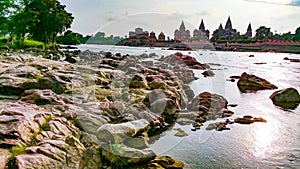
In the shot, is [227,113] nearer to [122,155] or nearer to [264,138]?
[264,138]

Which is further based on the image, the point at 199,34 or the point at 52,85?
the point at 199,34

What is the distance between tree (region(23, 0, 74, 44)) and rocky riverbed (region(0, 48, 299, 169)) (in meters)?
29.5

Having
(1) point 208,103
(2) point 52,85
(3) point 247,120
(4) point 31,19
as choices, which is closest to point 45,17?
(4) point 31,19

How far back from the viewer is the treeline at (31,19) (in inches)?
1543

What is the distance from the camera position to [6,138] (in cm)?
588

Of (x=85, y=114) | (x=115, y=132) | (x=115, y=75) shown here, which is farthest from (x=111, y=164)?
(x=115, y=75)

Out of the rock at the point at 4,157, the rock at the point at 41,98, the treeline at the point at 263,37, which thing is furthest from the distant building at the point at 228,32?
the rock at the point at 4,157

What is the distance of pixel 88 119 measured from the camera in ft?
26.7

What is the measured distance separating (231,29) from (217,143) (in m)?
100

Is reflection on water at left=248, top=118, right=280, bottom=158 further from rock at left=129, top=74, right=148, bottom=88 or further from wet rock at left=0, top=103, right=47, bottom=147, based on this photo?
wet rock at left=0, top=103, right=47, bottom=147

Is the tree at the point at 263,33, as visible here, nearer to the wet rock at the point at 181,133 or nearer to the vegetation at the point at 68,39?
the vegetation at the point at 68,39

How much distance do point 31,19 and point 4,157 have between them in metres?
38.8

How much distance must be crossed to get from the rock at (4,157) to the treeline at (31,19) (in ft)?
124

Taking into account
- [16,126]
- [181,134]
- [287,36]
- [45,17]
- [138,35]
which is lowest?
[181,134]
